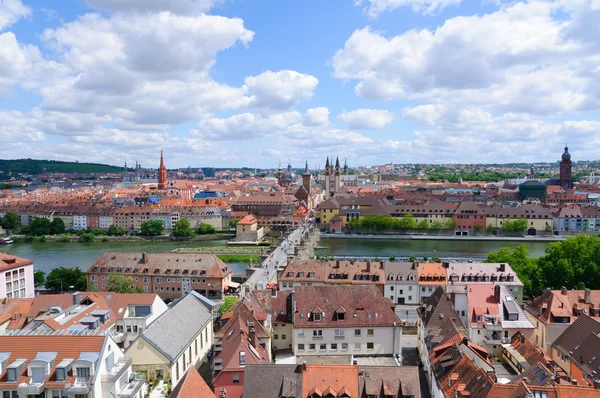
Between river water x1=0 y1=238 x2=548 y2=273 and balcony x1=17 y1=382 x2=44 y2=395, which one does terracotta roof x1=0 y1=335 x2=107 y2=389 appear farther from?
river water x1=0 y1=238 x2=548 y2=273

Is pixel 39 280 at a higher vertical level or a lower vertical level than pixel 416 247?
higher

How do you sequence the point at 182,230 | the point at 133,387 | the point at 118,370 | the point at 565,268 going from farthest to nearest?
the point at 182,230
the point at 565,268
the point at 133,387
the point at 118,370

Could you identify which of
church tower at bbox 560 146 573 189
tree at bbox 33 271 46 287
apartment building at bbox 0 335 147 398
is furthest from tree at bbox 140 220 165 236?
church tower at bbox 560 146 573 189

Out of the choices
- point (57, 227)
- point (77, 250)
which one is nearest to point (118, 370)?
point (77, 250)

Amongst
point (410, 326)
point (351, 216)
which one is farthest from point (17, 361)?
point (351, 216)

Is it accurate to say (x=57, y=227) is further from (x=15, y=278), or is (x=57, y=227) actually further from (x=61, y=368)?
(x=61, y=368)

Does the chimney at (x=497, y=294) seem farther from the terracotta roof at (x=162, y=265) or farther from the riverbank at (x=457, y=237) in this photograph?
the riverbank at (x=457, y=237)

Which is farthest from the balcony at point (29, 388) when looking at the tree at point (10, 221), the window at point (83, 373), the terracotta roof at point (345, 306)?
the tree at point (10, 221)

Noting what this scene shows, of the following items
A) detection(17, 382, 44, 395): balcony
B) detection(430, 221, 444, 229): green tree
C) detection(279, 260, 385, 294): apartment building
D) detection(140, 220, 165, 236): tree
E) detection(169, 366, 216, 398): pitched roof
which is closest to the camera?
detection(169, 366, 216, 398): pitched roof
